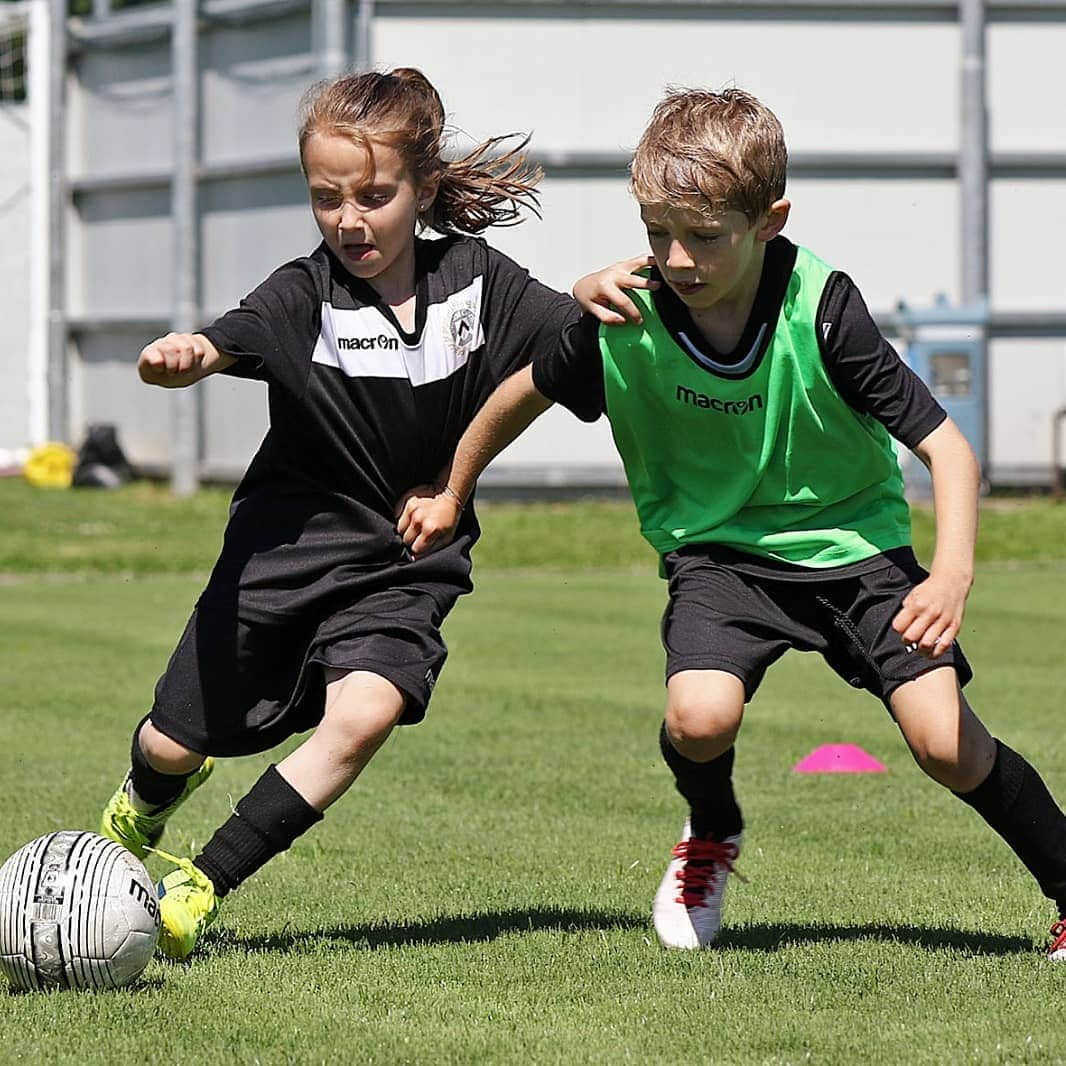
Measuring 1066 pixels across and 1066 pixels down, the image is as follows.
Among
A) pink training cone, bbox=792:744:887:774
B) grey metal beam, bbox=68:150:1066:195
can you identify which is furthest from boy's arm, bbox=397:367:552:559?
grey metal beam, bbox=68:150:1066:195

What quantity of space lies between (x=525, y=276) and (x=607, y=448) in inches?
608

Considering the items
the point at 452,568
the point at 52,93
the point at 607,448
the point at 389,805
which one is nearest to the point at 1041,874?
the point at 452,568

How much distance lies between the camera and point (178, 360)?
403 cm

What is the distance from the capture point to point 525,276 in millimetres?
4680

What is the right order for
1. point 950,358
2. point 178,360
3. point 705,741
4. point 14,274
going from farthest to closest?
point 14,274 → point 950,358 → point 705,741 → point 178,360

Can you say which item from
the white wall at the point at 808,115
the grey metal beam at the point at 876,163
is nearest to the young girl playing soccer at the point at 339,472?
the grey metal beam at the point at 876,163

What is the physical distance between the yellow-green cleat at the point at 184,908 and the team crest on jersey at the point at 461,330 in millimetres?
1249

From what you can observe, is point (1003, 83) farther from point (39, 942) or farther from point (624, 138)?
point (39, 942)

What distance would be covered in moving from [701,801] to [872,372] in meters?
1.05

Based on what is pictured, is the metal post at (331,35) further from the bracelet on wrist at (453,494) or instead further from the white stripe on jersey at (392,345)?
the bracelet on wrist at (453,494)

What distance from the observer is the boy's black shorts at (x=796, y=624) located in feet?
13.8

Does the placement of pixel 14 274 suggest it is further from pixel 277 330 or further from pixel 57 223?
pixel 277 330

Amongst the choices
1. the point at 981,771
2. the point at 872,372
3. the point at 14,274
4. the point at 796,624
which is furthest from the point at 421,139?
the point at 14,274

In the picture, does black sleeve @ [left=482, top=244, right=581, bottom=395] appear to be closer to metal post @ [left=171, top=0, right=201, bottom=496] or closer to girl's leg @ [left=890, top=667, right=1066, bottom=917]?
girl's leg @ [left=890, top=667, right=1066, bottom=917]
